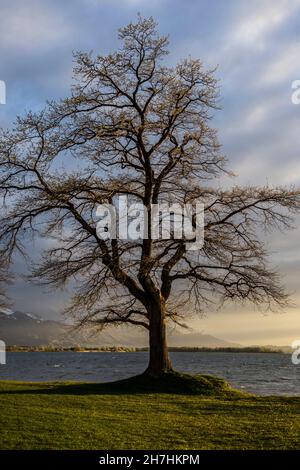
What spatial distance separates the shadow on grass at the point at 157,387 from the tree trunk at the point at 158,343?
1.72ft

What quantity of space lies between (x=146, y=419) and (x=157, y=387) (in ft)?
30.9

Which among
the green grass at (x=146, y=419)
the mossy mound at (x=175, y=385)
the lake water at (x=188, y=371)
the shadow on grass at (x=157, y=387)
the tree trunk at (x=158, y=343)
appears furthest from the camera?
the lake water at (x=188, y=371)

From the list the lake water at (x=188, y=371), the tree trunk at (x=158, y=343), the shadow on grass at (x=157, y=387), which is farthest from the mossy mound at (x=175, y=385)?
the lake water at (x=188, y=371)

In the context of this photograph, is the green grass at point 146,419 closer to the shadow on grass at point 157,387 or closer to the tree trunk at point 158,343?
the shadow on grass at point 157,387

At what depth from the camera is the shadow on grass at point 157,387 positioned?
83.8 feet

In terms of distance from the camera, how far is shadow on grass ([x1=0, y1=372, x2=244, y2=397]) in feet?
83.8

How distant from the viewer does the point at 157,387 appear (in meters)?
26.6

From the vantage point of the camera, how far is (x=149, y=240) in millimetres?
27891

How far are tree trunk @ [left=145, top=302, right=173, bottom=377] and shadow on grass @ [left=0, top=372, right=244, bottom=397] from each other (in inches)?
20.7

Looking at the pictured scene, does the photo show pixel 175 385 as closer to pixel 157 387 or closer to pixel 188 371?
pixel 157 387

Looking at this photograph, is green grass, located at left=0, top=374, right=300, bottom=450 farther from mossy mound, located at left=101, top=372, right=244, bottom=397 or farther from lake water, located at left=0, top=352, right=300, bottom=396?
lake water, located at left=0, top=352, right=300, bottom=396

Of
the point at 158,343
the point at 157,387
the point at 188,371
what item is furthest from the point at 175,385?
the point at 188,371

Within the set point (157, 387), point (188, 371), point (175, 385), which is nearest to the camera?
point (157, 387)
